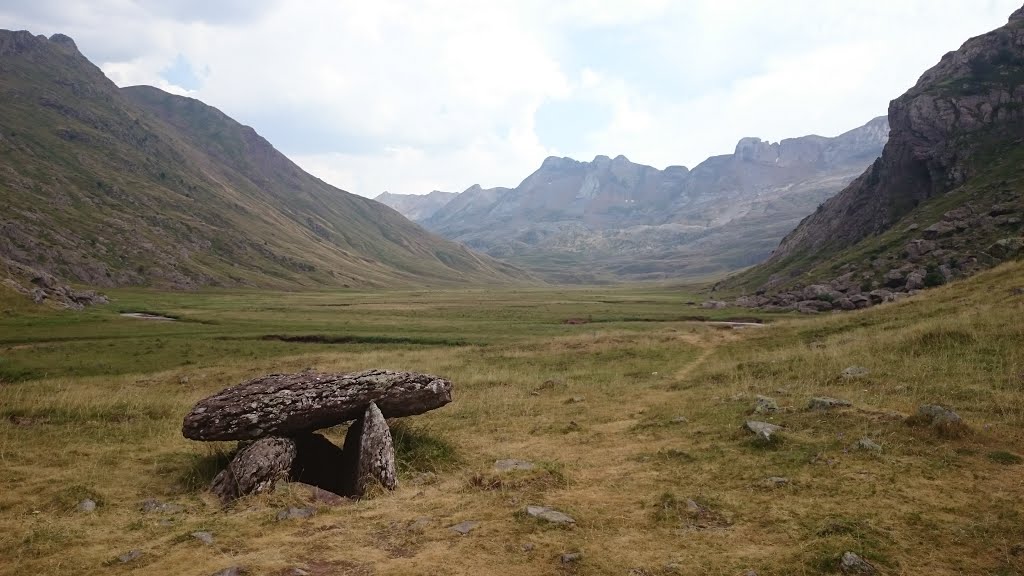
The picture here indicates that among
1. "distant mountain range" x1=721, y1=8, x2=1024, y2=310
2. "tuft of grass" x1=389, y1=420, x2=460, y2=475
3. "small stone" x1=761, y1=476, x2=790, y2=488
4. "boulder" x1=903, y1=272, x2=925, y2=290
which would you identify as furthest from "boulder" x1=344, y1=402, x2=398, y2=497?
"boulder" x1=903, y1=272, x2=925, y2=290

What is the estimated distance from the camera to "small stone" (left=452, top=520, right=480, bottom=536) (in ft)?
41.4

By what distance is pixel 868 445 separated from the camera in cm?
1579

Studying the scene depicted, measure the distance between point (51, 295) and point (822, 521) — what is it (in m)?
108

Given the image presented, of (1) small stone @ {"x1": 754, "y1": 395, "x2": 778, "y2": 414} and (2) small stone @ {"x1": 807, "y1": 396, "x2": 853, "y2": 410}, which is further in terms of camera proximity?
(1) small stone @ {"x1": 754, "y1": 395, "x2": 778, "y2": 414}

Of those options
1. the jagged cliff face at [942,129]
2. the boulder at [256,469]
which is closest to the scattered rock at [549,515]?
the boulder at [256,469]

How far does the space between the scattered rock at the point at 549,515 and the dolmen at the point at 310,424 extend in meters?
5.34

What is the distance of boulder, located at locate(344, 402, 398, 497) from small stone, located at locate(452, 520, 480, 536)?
431 cm

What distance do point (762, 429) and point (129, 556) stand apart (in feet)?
59.5

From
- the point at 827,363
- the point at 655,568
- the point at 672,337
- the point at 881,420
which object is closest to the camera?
the point at 655,568

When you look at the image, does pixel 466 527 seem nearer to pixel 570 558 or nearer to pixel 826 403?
pixel 570 558

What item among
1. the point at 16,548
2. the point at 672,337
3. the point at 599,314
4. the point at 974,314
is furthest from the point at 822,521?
the point at 599,314

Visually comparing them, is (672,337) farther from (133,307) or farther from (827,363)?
(133,307)

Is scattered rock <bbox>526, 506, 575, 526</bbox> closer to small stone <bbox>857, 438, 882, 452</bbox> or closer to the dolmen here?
the dolmen

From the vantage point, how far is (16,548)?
11.8 m
